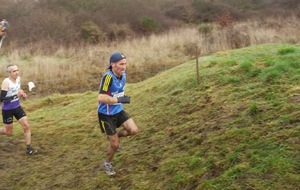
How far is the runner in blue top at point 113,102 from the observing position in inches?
235

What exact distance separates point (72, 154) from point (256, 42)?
11.2 meters

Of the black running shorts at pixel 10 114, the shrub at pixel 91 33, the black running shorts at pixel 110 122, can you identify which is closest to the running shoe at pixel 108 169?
the black running shorts at pixel 110 122

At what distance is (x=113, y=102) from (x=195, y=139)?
4.83ft

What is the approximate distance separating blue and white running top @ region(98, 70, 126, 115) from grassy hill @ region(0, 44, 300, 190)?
1.03 metres

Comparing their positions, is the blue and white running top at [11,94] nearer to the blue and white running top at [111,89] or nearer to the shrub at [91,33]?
the blue and white running top at [111,89]

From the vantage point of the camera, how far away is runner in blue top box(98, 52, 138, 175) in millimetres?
5973

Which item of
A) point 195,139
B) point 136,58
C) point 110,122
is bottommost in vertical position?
point 136,58

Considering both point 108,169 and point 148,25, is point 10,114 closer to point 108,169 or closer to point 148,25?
point 108,169

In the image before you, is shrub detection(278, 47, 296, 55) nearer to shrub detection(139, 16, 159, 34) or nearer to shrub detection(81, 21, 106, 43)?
shrub detection(81, 21, 106, 43)

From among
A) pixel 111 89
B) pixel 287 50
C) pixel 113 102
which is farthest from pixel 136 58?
pixel 113 102

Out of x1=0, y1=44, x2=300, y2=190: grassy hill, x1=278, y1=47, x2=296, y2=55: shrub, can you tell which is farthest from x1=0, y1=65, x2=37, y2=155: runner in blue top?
x1=278, y1=47, x2=296, y2=55: shrub

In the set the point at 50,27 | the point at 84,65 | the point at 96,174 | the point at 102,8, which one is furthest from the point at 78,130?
the point at 102,8

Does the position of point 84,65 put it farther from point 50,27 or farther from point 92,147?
point 50,27

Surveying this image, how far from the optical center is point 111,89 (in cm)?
607
